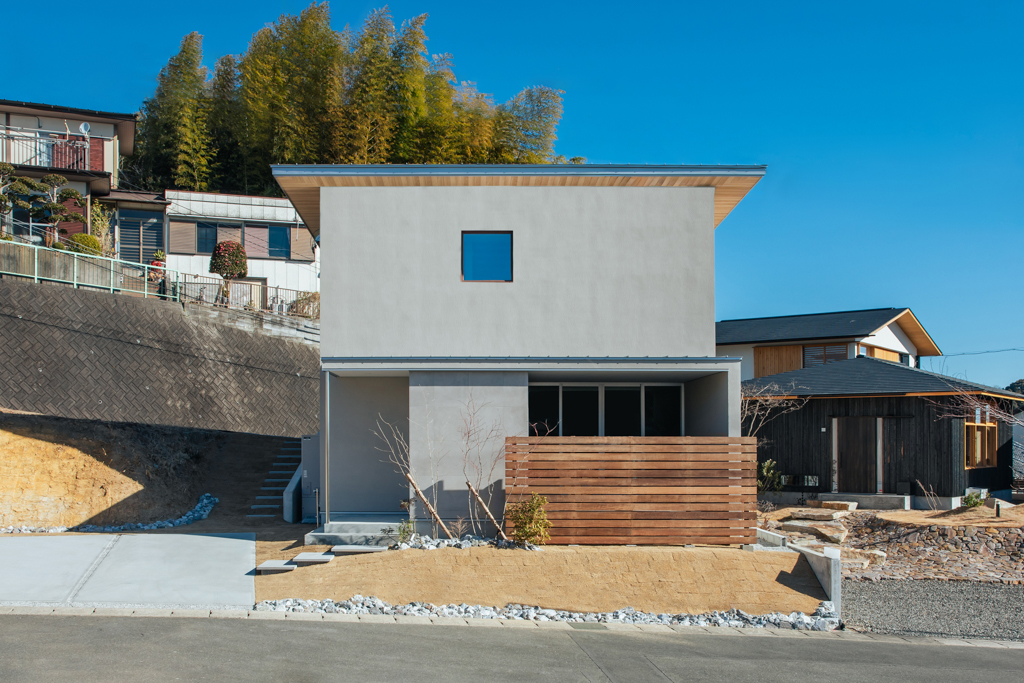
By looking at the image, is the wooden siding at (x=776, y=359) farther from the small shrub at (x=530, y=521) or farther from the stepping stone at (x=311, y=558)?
the stepping stone at (x=311, y=558)

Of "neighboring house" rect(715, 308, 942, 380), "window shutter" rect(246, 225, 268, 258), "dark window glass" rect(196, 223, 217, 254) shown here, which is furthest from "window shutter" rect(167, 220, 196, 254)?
"neighboring house" rect(715, 308, 942, 380)

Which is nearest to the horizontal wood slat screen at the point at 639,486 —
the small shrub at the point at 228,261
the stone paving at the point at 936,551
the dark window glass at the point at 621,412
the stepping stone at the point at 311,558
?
the dark window glass at the point at 621,412

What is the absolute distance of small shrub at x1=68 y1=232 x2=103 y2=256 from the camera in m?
20.3

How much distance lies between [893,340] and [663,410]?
16.3 meters

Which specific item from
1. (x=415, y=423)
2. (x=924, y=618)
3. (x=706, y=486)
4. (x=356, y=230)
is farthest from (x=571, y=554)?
(x=356, y=230)

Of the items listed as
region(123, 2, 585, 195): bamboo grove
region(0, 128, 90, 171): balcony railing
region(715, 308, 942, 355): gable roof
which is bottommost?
region(715, 308, 942, 355): gable roof

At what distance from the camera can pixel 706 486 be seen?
10906 mm

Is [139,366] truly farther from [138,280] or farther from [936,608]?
[936,608]

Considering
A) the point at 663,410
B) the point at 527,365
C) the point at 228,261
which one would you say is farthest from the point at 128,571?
the point at 228,261

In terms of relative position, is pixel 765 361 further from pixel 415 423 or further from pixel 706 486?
pixel 415 423

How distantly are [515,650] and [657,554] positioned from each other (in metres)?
3.54

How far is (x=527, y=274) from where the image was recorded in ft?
39.4

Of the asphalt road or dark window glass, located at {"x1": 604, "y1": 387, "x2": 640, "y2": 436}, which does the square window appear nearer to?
dark window glass, located at {"x1": 604, "y1": 387, "x2": 640, "y2": 436}

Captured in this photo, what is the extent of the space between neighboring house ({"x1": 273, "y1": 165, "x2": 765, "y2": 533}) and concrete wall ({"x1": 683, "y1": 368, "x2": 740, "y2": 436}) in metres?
0.04
